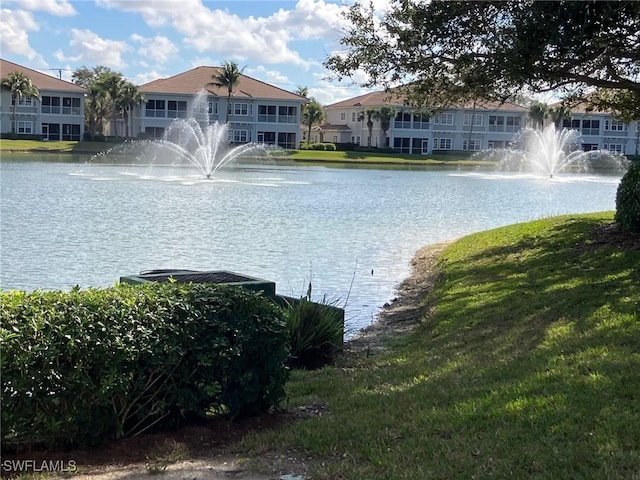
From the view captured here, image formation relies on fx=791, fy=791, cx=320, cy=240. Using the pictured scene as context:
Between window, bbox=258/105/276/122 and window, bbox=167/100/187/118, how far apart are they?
8173mm

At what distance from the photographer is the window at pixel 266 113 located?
80.5 metres

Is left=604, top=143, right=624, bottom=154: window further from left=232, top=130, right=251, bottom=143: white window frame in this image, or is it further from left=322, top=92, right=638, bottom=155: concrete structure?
left=232, top=130, right=251, bottom=143: white window frame

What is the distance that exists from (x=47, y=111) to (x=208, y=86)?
15.5 m

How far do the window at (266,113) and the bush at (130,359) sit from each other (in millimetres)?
75914

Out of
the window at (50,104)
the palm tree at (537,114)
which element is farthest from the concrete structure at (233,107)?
the palm tree at (537,114)

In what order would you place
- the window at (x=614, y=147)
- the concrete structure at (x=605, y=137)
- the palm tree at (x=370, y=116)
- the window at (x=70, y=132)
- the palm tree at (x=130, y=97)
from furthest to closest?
the window at (x=614, y=147) → the concrete structure at (x=605, y=137) → the palm tree at (x=370, y=116) → the window at (x=70, y=132) → the palm tree at (x=130, y=97)

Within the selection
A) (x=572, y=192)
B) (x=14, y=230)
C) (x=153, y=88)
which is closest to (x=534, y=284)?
(x=14, y=230)

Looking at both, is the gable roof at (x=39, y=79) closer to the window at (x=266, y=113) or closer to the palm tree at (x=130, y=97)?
the palm tree at (x=130, y=97)

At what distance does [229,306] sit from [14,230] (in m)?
15.1

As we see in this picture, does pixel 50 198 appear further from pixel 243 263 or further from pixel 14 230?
pixel 243 263

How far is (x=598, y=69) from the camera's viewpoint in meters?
14.2

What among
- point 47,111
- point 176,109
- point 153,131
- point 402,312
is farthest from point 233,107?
point 402,312

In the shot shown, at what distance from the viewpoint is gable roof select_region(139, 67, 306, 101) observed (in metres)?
76.1

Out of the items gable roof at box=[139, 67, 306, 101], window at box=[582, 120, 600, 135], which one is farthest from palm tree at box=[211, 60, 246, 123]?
window at box=[582, 120, 600, 135]
